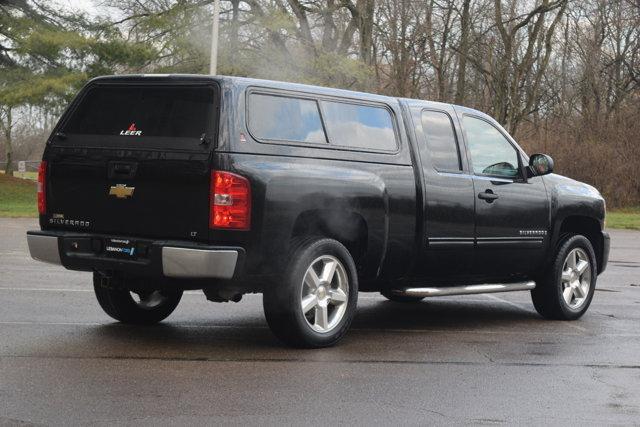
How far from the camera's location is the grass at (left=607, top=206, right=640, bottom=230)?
1158 inches

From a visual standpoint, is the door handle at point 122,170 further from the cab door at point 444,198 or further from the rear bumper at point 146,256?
the cab door at point 444,198

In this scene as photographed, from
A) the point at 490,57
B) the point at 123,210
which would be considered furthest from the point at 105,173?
the point at 490,57

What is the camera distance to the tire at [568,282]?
1021 centimetres

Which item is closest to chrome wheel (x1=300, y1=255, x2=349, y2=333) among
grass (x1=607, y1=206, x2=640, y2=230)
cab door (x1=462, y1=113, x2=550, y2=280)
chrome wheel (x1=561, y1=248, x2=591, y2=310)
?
cab door (x1=462, y1=113, x2=550, y2=280)

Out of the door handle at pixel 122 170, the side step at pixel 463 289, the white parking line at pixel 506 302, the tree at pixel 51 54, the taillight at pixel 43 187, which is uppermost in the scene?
the tree at pixel 51 54

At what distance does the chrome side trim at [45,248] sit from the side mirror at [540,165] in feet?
14.0

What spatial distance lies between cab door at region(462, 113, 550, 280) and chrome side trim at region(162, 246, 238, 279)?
2.79 m

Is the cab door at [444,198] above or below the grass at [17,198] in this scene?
above

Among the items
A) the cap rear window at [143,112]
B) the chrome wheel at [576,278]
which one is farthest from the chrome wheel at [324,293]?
the chrome wheel at [576,278]

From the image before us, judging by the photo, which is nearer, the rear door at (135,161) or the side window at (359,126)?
the rear door at (135,161)

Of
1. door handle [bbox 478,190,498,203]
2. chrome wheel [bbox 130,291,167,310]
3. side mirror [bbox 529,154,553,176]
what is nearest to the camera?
chrome wheel [bbox 130,291,167,310]

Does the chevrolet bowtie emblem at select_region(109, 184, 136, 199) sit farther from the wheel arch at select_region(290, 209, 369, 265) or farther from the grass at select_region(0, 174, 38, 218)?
the grass at select_region(0, 174, 38, 218)

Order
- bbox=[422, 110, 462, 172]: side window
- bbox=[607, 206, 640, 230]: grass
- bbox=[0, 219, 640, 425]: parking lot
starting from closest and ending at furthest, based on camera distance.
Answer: bbox=[0, 219, 640, 425]: parking lot → bbox=[422, 110, 462, 172]: side window → bbox=[607, 206, 640, 230]: grass

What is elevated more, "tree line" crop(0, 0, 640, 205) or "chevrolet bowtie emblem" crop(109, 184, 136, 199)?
"tree line" crop(0, 0, 640, 205)
